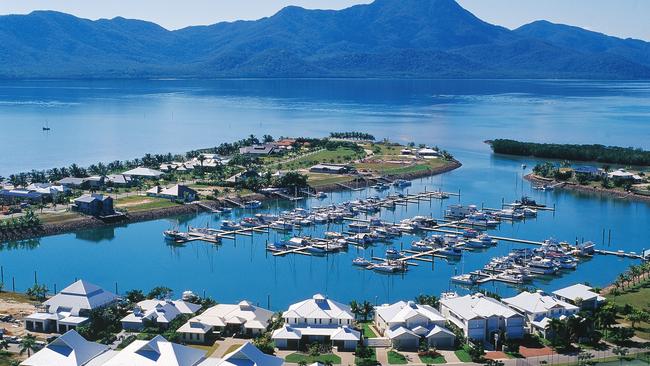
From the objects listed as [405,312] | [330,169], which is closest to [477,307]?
[405,312]

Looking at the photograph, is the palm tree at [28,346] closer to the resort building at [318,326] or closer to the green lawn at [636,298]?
the resort building at [318,326]

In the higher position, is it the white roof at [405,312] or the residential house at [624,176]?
the residential house at [624,176]

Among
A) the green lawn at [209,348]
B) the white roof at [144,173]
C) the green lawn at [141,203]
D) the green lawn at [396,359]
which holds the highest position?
the white roof at [144,173]

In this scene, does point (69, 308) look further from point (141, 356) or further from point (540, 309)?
point (540, 309)

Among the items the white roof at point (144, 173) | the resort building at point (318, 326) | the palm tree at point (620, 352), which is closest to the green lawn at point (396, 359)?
the resort building at point (318, 326)

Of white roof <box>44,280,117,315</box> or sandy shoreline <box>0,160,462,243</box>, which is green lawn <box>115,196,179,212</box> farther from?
white roof <box>44,280,117,315</box>

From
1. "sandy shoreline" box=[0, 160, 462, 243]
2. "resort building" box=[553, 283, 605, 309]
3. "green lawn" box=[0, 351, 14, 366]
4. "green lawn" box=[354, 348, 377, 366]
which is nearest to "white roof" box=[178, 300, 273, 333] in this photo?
"green lawn" box=[354, 348, 377, 366]

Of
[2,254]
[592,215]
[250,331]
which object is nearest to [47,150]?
[2,254]
